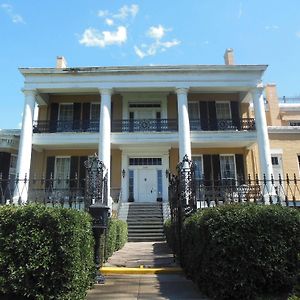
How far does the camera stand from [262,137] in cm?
2117

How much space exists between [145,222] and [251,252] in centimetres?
1373

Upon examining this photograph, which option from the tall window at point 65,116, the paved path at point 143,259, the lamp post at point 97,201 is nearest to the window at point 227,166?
the tall window at point 65,116

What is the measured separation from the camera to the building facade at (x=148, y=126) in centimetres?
2195

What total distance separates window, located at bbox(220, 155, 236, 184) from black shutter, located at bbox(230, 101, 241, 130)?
2.17 meters

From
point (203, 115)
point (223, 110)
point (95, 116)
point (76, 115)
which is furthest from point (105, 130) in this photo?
point (223, 110)

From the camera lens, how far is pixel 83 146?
2342 centimetres

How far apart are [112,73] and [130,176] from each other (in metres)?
6.73

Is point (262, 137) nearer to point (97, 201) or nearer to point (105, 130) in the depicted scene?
point (105, 130)

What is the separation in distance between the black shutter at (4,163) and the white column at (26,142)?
5.25ft

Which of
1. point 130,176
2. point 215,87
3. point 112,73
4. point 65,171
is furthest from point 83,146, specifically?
point 215,87

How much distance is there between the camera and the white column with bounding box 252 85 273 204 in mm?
20531

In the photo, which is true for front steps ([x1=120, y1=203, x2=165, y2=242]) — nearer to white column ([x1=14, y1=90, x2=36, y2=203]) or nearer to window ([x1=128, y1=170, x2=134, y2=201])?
window ([x1=128, y1=170, x2=134, y2=201])

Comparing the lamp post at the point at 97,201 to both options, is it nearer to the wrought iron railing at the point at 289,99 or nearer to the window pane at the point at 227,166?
the window pane at the point at 227,166

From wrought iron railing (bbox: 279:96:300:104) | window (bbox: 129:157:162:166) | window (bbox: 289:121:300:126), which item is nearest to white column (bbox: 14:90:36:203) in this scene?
window (bbox: 129:157:162:166)
